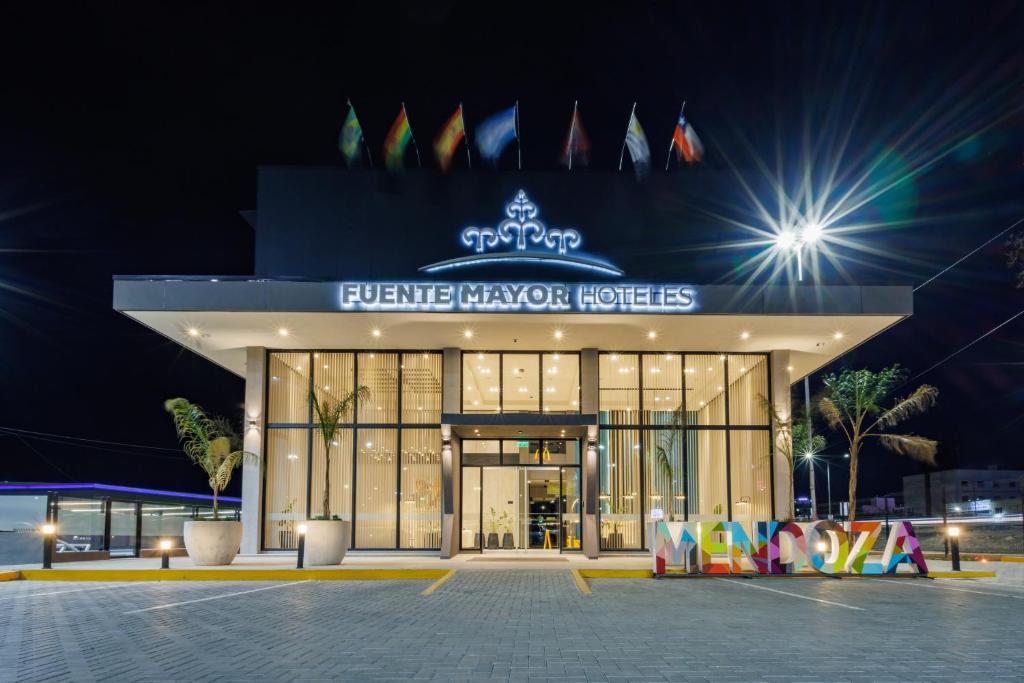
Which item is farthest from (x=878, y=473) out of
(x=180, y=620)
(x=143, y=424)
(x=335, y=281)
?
(x=180, y=620)

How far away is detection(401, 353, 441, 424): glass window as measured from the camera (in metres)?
22.7

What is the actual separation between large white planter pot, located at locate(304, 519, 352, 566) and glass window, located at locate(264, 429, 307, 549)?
417cm

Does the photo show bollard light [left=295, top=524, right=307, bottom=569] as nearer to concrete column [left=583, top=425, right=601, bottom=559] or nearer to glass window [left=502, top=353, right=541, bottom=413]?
concrete column [left=583, top=425, right=601, bottom=559]

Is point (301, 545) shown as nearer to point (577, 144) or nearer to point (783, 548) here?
point (783, 548)

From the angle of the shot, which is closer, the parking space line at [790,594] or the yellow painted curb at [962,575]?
the parking space line at [790,594]

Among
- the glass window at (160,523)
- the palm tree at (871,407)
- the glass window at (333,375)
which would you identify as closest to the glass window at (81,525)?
the glass window at (160,523)

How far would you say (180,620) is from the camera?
9922mm

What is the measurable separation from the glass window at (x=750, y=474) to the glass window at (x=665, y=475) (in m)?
1.29

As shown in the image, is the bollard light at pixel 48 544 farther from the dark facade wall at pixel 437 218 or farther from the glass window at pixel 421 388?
the glass window at pixel 421 388

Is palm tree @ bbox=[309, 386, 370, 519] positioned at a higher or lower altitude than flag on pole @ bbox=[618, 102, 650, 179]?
lower

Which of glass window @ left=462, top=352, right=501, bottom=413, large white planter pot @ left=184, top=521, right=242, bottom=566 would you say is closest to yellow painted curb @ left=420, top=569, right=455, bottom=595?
large white planter pot @ left=184, top=521, right=242, bottom=566

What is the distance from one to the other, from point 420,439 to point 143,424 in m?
36.3

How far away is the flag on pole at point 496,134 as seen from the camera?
70.9 feet

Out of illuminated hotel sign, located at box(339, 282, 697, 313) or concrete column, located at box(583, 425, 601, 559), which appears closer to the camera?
illuminated hotel sign, located at box(339, 282, 697, 313)
